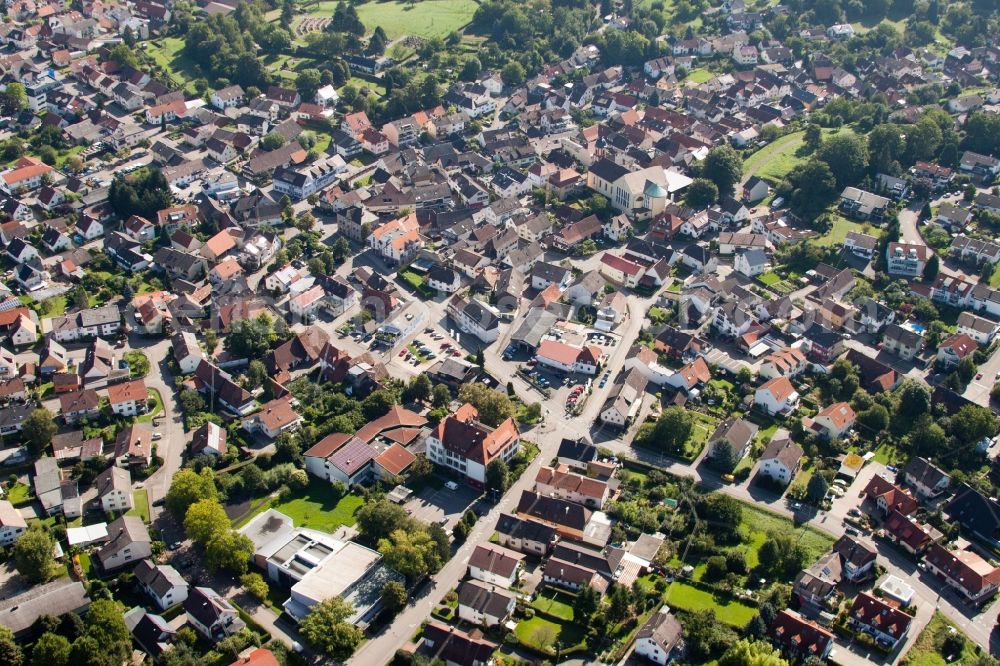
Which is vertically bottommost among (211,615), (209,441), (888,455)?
(209,441)

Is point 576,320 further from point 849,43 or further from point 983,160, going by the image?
point 849,43

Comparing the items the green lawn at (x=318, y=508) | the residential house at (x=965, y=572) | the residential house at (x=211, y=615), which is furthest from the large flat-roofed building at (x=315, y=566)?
the residential house at (x=965, y=572)

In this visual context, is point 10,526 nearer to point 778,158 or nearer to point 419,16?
point 778,158

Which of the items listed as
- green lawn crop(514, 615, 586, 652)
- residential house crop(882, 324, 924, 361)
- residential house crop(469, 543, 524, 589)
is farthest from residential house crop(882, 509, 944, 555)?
residential house crop(469, 543, 524, 589)

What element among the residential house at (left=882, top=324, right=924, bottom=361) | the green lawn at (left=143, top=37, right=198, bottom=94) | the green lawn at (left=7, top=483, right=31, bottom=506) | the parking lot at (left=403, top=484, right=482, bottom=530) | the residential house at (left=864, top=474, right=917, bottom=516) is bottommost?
the green lawn at (left=7, top=483, right=31, bottom=506)

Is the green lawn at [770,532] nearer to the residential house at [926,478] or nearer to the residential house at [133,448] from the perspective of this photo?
the residential house at [926,478]

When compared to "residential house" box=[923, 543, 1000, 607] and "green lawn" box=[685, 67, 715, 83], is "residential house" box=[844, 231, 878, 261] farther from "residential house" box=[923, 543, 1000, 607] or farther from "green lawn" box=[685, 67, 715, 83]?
"green lawn" box=[685, 67, 715, 83]

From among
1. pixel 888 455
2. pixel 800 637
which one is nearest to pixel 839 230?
pixel 888 455
